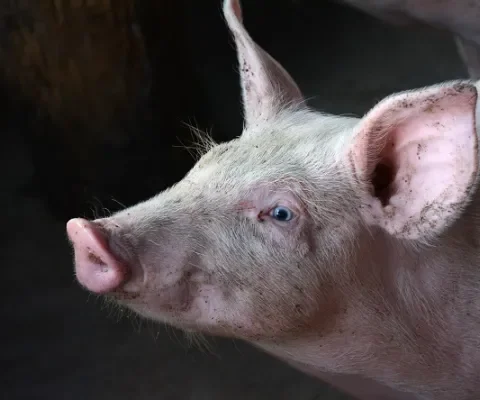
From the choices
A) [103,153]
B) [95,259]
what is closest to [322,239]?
[95,259]

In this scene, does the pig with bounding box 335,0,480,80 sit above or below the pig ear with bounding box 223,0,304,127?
above

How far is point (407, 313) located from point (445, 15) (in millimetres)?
1927

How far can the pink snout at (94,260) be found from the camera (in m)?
1.12

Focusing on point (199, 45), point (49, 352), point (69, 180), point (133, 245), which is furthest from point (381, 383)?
point (199, 45)

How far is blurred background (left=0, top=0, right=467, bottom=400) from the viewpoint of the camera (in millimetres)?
2492

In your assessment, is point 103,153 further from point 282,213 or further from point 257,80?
point 282,213

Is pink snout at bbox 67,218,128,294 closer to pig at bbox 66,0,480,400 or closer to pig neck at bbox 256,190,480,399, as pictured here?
pig at bbox 66,0,480,400

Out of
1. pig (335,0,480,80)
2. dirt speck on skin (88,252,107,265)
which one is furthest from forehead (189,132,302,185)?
pig (335,0,480,80)

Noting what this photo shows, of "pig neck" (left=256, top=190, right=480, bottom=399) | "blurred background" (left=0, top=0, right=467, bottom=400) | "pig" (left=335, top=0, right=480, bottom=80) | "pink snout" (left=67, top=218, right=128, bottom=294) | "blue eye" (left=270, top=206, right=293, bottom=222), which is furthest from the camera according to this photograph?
"pig" (left=335, top=0, right=480, bottom=80)

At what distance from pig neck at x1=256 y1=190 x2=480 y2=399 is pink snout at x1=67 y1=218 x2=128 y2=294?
1.56ft

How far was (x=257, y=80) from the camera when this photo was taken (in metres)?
1.60

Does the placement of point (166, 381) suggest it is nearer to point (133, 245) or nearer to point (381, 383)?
point (381, 383)

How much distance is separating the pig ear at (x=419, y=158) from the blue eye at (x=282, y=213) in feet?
0.52

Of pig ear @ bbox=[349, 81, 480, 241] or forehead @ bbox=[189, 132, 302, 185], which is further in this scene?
forehead @ bbox=[189, 132, 302, 185]
